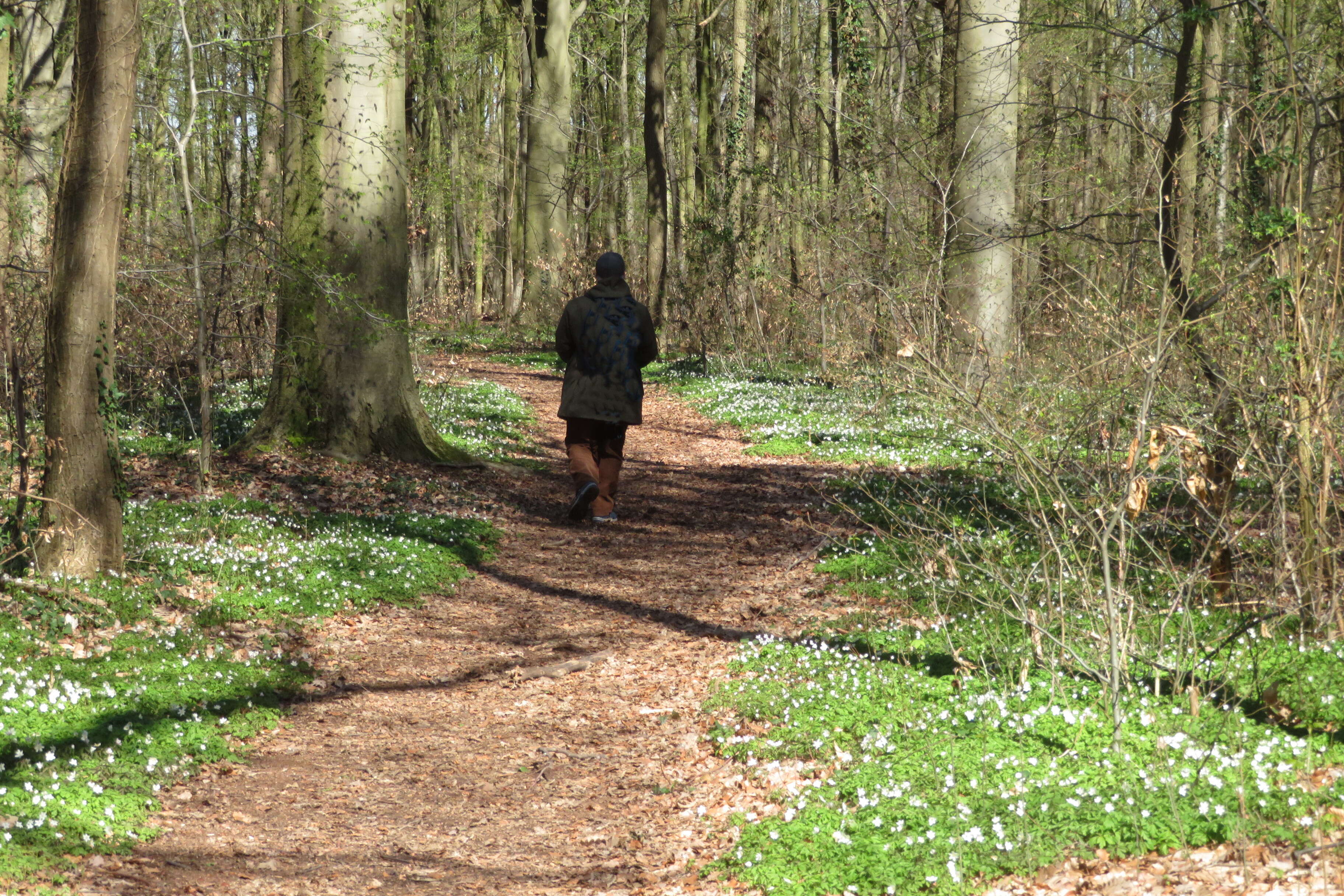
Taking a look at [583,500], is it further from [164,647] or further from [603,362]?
[164,647]

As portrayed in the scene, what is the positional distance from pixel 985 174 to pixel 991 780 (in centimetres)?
1108

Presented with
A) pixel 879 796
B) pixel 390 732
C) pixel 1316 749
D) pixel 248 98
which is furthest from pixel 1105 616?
pixel 248 98

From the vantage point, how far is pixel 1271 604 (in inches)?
219

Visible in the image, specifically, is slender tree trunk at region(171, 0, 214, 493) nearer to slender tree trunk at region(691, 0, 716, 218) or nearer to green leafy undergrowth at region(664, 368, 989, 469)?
green leafy undergrowth at region(664, 368, 989, 469)

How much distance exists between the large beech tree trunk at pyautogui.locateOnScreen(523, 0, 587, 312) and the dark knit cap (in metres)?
19.1

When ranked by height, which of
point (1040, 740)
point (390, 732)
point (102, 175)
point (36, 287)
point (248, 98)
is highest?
point (248, 98)

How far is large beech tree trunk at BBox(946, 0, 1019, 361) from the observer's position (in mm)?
14039

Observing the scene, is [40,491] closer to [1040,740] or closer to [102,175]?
[102,175]

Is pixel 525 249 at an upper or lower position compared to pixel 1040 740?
upper

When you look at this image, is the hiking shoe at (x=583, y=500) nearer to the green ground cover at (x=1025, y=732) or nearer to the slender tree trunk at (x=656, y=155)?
the green ground cover at (x=1025, y=732)

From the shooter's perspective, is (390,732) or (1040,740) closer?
(1040,740)

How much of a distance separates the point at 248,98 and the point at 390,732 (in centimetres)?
695

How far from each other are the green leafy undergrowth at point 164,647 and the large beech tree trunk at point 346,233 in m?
2.16

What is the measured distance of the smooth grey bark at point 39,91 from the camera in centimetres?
1609
